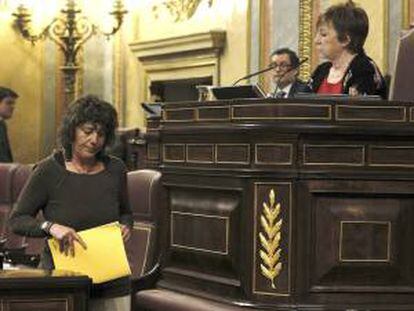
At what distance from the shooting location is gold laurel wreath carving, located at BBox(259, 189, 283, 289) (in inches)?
170

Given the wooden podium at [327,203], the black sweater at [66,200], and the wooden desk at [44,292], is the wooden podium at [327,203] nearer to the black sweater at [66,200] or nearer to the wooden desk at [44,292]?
the black sweater at [66,200]

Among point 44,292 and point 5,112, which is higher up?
point 5,112

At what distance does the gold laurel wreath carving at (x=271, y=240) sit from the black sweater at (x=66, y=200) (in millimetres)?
580

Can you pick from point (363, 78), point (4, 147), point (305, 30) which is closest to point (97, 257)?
point (363, 78)

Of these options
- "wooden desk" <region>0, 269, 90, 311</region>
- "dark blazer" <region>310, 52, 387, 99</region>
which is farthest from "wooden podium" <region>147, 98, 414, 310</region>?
"wooden desk" <region>0, 269, 90, 311</region>

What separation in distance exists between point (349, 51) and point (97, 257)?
Result: 5.01 feet

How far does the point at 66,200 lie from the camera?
13.4ft

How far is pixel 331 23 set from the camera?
4.77 m

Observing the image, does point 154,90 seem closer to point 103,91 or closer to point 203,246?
point 103,91

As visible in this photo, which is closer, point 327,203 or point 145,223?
point 327,203

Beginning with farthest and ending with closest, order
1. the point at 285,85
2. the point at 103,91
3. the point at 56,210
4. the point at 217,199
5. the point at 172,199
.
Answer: the point at 103,91
the point at 285,85
the point at 172,199
the point at 217,199
the point at 56,210

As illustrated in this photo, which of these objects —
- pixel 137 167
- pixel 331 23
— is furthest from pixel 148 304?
pixel 137 167

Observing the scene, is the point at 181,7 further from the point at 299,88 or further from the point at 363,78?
the point at 363,78

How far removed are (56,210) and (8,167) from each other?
4392mm
